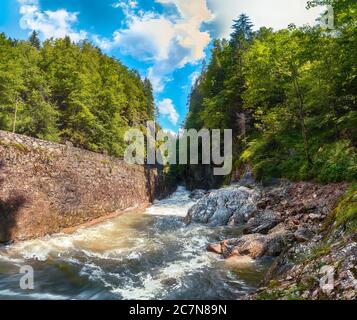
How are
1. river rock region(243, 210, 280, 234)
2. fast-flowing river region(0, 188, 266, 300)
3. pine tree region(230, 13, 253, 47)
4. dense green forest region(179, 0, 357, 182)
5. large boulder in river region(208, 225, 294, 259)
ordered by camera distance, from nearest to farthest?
fast-flowing river region(0, 188, 266, 300) → large boulder in river region(208, 225, 294, 259) → river rock region(243, 210, 280, 234) → dense green forest region(179, 0, 357, 182) → pine tree region(230, 13, 253, 47)

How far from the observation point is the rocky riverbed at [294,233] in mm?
4762

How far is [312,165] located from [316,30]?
6.74 meters

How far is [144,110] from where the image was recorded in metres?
53.1

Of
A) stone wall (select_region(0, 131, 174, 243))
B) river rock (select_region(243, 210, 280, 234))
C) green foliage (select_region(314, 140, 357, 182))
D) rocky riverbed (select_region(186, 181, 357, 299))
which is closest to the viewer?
rocky riverbed (select_region(186, 181, 357, 299))

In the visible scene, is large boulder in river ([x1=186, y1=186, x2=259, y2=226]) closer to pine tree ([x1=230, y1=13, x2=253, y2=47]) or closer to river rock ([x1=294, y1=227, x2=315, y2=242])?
river rock ([x1=294, y1=227, x2=315, y2=242])

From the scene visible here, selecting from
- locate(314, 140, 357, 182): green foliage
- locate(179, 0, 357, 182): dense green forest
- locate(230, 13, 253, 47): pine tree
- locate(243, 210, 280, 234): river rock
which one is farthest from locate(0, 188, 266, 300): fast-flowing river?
locate(230, 13, 253, 47): pine tree

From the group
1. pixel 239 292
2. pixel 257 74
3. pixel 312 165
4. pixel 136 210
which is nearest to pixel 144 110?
pixel 136 210

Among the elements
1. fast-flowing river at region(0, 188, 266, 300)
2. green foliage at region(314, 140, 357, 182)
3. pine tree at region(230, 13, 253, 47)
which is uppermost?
pine tree at region(230, 13, 253, 47)

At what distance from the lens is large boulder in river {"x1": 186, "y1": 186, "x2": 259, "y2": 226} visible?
17.5 metres

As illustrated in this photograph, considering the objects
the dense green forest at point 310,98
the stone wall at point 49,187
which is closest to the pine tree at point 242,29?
the dense green forest at point 310,98

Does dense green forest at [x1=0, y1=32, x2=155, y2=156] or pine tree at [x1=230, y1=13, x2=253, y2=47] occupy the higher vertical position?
pine tree at [x1=230, y1=13, x2=253, y2=47]

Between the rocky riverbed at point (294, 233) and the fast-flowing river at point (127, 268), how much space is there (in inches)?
47.0

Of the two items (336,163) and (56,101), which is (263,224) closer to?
(336,163)

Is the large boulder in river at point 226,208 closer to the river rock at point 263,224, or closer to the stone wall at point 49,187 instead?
the river rock at point 263,224
